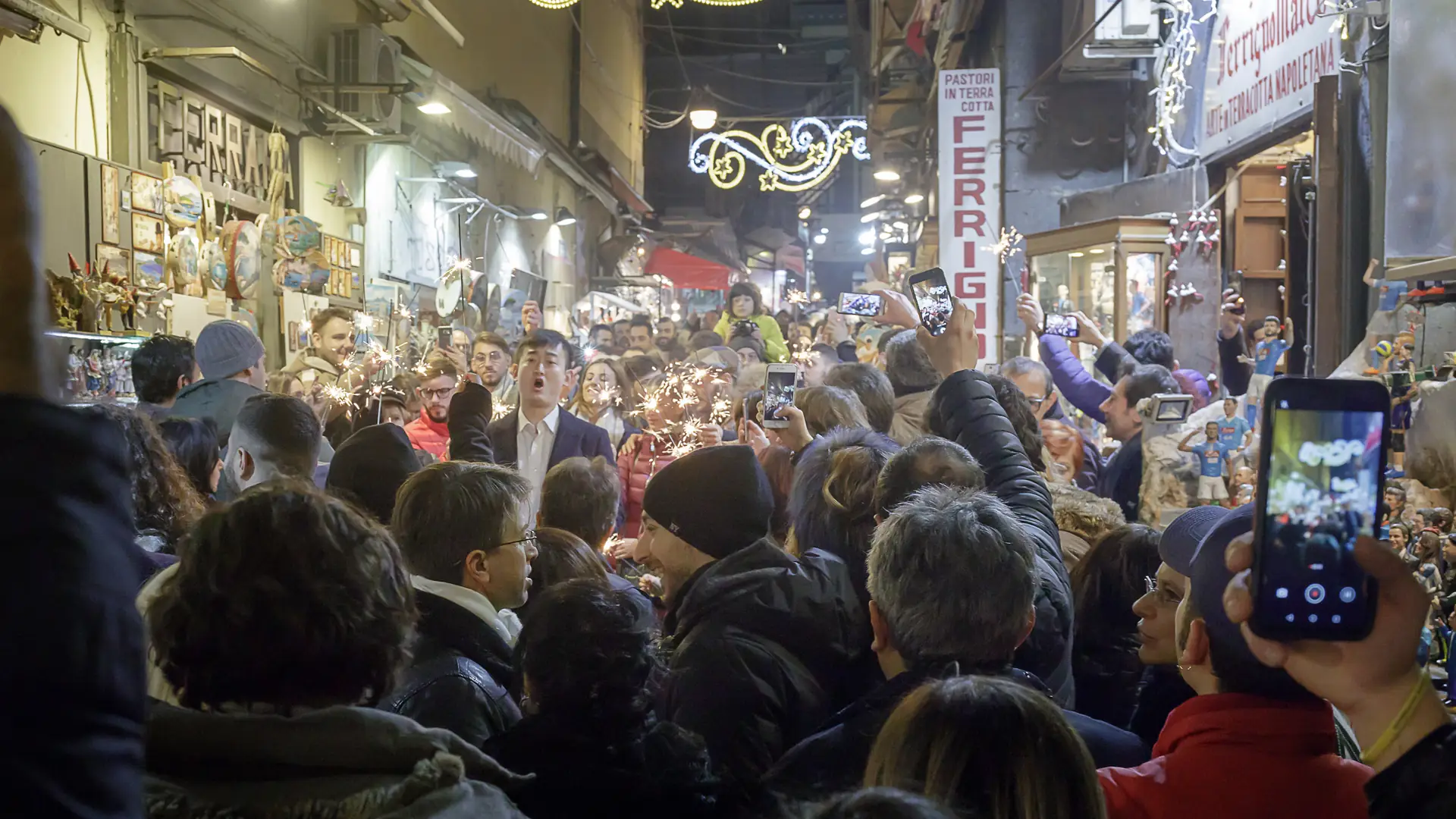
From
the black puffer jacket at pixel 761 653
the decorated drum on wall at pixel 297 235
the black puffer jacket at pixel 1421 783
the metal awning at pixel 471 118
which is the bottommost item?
the black puffer jacket at pixel 761 653

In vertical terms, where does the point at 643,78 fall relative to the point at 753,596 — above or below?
above

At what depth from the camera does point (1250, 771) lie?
1.95m

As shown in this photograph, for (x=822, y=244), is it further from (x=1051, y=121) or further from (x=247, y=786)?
(x=247, y=786)

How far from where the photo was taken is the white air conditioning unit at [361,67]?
11.7 m

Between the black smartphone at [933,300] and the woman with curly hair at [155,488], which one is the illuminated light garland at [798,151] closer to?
the black smartphone at [933,300]

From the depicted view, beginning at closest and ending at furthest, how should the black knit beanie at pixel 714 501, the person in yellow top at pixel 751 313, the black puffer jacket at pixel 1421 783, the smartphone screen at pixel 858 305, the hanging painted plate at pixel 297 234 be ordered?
the black puffer jacket at pixel 1421 783 → the black knit beanie at pixel 714 501 → the smartphone screen at pixel 858 305 → the hanging painted plate at pixel 297 234 → the person in yellow top at pixel 751 313

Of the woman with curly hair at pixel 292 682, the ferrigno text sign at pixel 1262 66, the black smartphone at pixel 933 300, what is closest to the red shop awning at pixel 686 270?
the ferrigno text sign at pixel 1262 66

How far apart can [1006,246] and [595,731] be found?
9060 millimetres

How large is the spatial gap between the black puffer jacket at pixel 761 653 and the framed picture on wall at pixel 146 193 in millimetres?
6502

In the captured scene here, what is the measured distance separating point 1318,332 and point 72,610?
7.98 metres

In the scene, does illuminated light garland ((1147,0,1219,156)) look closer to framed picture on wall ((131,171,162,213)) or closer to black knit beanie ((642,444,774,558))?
framed picture on wall ((131,171,162,213))

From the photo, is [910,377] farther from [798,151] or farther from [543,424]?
[798,151]

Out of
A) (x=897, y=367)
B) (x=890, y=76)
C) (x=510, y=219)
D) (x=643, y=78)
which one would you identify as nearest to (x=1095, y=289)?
(x=897, y=367)

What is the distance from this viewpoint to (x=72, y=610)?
3.48 feet
